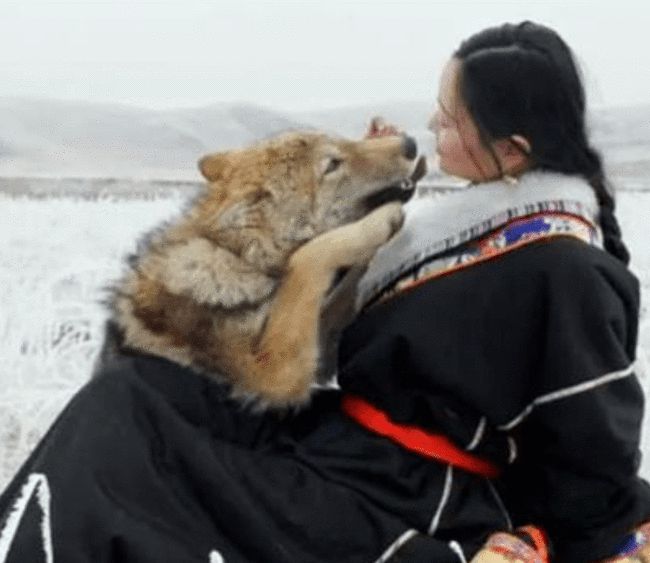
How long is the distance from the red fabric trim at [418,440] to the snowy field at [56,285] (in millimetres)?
1353

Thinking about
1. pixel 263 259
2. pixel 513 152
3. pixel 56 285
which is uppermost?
pixel 513 152

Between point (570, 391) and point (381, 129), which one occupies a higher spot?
point (381, 129)

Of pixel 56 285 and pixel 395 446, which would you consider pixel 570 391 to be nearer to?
pixel 395 446

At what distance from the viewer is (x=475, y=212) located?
1244 mm

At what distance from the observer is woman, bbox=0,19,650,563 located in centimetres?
113

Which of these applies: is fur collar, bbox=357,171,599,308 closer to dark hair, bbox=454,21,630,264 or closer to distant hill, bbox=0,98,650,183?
dark hair, bbox=454,21,630,264

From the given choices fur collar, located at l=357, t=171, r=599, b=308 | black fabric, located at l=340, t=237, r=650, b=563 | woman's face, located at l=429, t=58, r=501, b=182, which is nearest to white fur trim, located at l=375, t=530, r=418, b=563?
black fabric, located at l=340, t=237, r=650, b=563

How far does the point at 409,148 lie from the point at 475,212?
0.18 meters

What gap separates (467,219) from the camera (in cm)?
125

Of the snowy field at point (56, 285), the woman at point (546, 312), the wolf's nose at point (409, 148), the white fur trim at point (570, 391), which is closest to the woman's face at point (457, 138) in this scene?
the woman at point (546, 312)

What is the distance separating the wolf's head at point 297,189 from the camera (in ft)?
4.46

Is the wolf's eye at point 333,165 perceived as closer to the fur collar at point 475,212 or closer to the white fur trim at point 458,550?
the fur collar at point 475,212

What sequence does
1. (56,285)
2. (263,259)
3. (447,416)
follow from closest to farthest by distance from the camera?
(447,416)
(263,259)
(56,285)

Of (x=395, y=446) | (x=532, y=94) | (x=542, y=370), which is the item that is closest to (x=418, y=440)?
(x=395, y=446)
